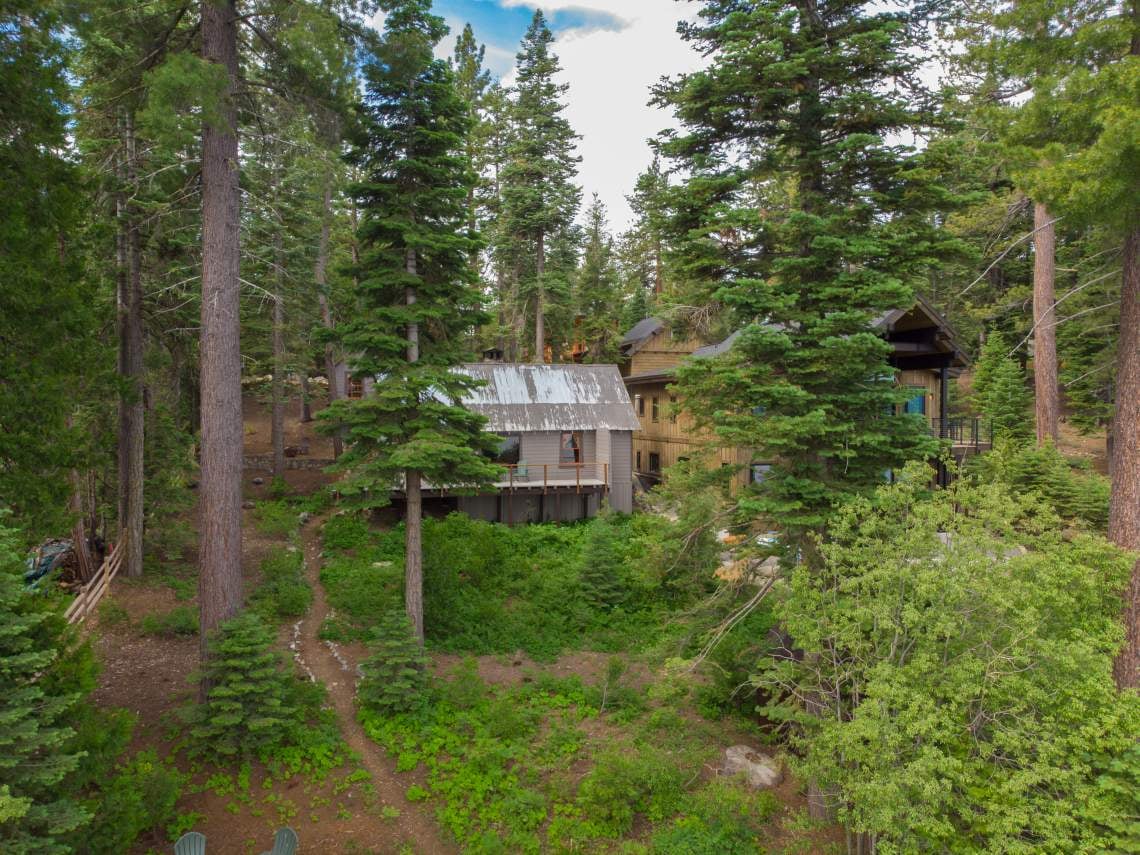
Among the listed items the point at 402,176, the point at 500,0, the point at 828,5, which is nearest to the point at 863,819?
the point at 828,5

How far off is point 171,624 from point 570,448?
13.7m

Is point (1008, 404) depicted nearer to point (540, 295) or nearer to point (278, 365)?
point (540, 295)

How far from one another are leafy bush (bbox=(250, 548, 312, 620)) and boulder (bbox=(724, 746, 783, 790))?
9.31m

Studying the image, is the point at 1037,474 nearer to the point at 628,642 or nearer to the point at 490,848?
the point at 628,642

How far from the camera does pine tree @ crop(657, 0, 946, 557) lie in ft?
29.7

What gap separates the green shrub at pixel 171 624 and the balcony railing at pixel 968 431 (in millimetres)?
19428

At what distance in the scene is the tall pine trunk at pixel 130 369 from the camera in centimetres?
1385

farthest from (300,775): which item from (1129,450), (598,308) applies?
(598,308)

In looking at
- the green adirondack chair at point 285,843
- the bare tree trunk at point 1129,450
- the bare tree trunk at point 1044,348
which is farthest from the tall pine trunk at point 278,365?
the bare tree trunk at point 1044,348

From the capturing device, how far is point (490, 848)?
786 cm

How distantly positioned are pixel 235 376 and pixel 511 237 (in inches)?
839

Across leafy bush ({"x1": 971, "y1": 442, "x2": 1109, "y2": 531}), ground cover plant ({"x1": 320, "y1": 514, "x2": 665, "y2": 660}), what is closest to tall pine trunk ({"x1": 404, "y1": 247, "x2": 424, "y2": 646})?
ground cover plant ({"x1": 320, "y1": 514, "x2": 665, "y2": 660})

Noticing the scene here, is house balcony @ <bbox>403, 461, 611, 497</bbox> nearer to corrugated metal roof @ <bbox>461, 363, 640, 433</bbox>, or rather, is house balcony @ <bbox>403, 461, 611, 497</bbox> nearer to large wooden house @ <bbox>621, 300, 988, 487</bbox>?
corrugated metal roof @ <bbox>461, 363, 640, 433</bbox>

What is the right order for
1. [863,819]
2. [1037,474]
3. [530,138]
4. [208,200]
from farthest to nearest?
1. [530,138]
2. [1037,474]
3. [208,200]
4. [863,819]
